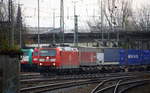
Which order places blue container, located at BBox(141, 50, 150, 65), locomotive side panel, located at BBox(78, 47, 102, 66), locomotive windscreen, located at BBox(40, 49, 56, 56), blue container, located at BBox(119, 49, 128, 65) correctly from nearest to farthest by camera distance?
locomotive windscreen, located at BBox(40, 49, 56, 56) < locomotive side panel, located at BBox(78, 47, 102, 66) < blue container, located at BBox(119, 49, 128, 65) < blue container, located at BBox(141, 50, 150, 65)

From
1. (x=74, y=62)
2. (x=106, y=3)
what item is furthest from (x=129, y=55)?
(x=106, y=3)

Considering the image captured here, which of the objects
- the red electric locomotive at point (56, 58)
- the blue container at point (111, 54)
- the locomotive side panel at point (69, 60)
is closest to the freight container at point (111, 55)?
the blue container at point (111, 54)

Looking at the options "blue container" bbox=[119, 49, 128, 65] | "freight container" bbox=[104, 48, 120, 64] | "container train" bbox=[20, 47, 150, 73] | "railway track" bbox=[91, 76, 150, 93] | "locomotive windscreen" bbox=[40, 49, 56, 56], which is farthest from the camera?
"blue container" bbox=[119, 49, 128, 65]

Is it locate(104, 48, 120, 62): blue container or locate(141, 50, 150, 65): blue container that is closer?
locate(104, 48, 120, 62): blue container

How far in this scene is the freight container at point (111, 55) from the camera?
41938mm

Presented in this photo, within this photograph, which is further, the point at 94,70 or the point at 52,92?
the point at 94,70

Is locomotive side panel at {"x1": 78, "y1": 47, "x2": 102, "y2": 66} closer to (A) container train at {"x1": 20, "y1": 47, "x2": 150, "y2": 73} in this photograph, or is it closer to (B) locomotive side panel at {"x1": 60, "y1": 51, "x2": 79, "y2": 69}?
(A) container train at {"x1": 20, "y1": 47, "x2": 150, "y2": 73}

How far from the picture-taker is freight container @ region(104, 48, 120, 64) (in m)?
41.9

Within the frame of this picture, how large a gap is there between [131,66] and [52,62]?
15.5m

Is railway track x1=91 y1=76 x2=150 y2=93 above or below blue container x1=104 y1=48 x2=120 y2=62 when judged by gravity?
below

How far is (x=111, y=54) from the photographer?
140ft

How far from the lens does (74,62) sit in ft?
120

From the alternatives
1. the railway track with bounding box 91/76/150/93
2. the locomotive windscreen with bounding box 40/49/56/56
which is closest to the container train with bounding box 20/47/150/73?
the locomotive windscreen with bounding box 40/49/56/56

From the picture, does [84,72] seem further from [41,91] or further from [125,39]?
[41,91]
